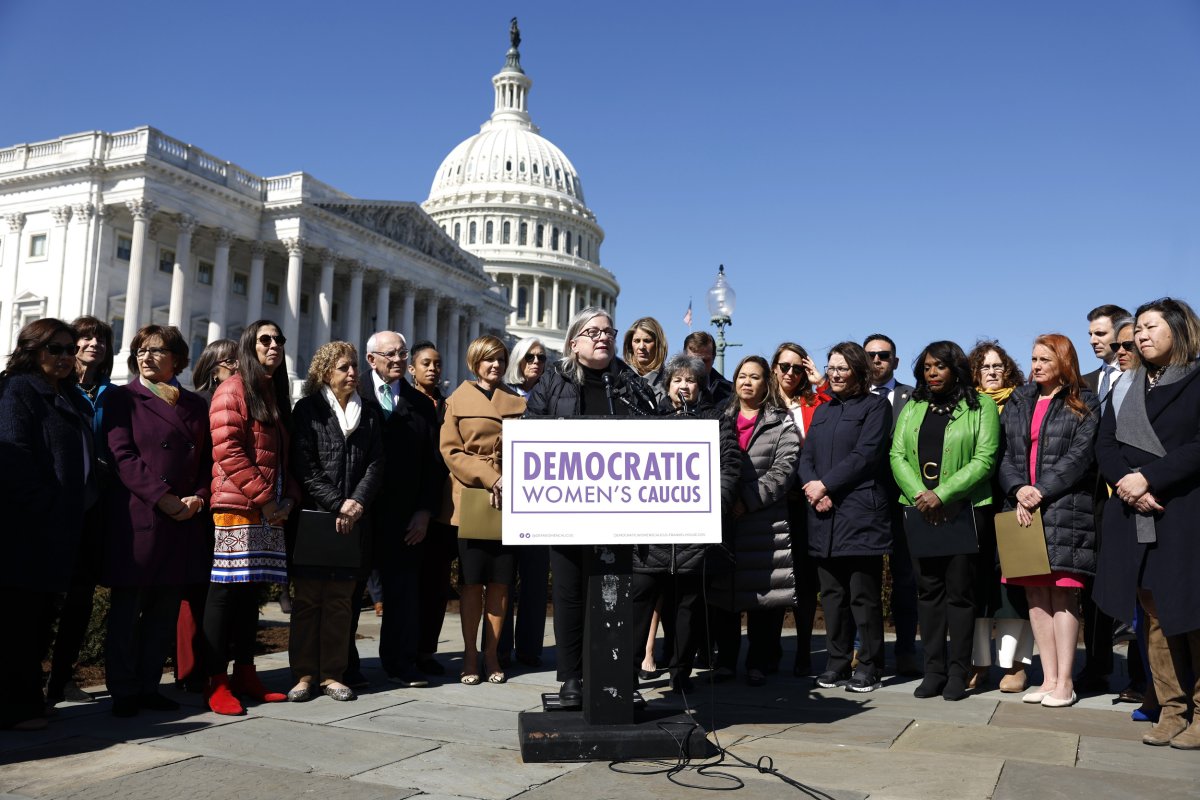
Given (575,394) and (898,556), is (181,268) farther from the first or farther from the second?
(575,394)

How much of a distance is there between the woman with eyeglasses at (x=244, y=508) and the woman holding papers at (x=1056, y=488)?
4.73 m

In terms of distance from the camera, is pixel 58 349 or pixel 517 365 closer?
pixel 58 349

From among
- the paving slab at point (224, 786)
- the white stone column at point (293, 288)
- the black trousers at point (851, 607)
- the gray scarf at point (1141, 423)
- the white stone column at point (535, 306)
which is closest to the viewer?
the paving slab at point (224, 786)

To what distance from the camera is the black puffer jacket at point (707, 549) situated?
603 centimetres

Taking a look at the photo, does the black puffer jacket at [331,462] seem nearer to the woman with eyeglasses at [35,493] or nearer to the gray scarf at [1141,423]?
the woman with eyeglasses at [35,493]

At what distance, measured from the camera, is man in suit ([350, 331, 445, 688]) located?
23.2ft

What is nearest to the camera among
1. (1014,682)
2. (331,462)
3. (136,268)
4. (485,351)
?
(331,462)

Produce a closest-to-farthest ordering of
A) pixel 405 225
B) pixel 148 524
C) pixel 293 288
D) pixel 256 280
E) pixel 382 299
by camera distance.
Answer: pixel 148 524 → pixel 256 280 → pixel 293 288 → pixel 382 299 → pixel 405 225

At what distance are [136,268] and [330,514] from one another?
44.6 metres

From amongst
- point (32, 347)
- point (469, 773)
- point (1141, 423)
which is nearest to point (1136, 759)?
point (1141, 423)

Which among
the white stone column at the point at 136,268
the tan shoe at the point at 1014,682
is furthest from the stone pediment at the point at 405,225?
the tan shoe at the point at 1014,682

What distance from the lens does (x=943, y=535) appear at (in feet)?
22.1

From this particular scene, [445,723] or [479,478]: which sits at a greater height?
[479,478]

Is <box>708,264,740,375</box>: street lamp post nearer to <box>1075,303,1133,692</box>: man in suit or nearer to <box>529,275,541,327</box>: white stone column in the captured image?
<box>1075,303,1133,692</box>: man in suit
